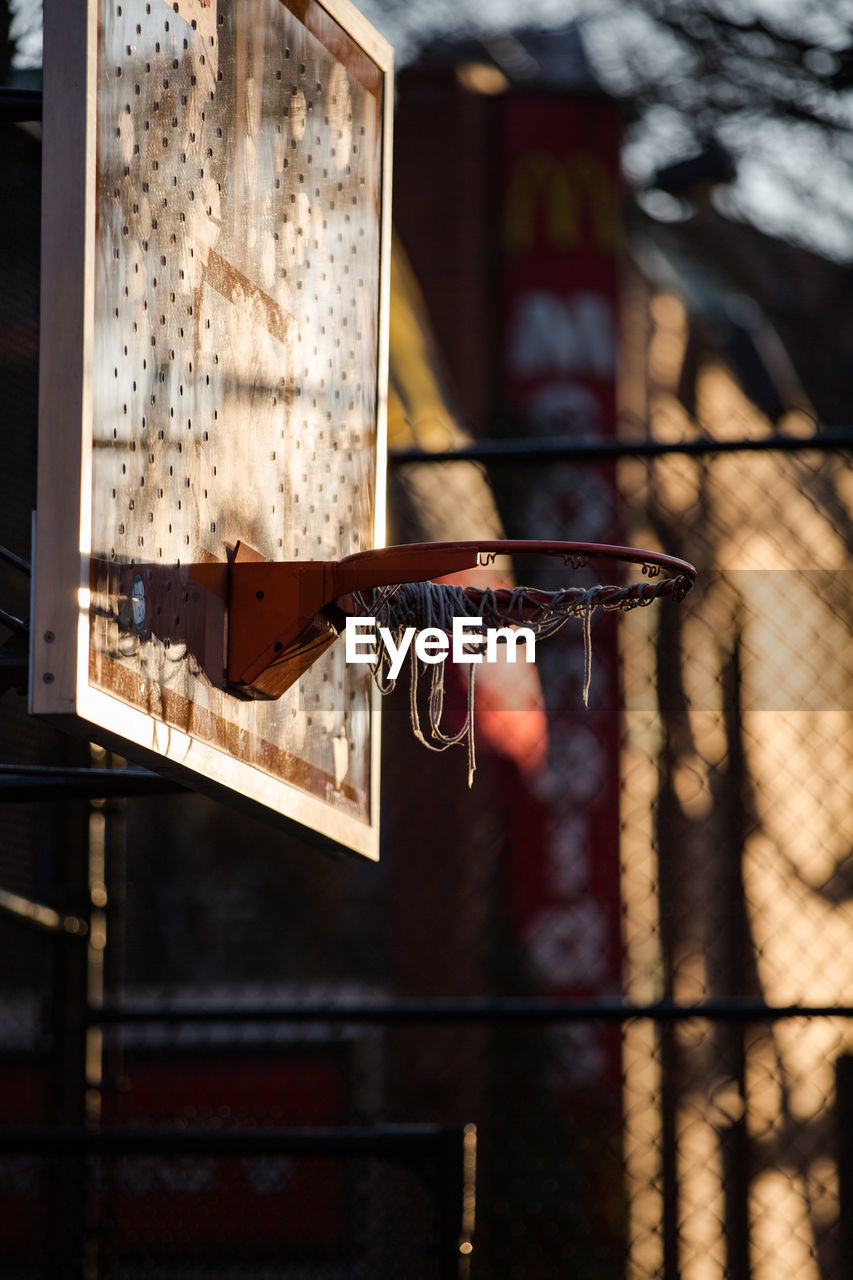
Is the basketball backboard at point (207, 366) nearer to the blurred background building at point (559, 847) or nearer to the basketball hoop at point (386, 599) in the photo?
the basketball hoop at point (386, 599)

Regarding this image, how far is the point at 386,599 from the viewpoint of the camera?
237 centimetres

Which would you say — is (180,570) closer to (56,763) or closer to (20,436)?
(20,436)

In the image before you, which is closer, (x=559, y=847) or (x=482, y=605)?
(x=482, y=605)

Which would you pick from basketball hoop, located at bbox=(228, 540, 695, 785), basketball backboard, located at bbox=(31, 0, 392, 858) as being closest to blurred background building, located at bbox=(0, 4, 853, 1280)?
basketball backboard, located at bbox=(31, 0, 392, 858)

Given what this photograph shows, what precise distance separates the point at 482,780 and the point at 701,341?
3186mm

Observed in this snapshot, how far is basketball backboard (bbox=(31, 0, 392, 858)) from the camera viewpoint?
183cm

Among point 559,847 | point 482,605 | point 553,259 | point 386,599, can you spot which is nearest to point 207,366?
point 386,599

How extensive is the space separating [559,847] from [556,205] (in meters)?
3.65

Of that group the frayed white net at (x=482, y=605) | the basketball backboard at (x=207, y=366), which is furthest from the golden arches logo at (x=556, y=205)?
the frayed white net at (x=482, y=605)

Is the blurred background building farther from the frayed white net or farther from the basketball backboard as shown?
the frayed white net

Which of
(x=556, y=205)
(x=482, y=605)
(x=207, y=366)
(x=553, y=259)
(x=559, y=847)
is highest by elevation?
(x=556, y=205)

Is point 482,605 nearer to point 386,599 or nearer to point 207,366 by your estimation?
point 386,599

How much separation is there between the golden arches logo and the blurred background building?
0.08ft

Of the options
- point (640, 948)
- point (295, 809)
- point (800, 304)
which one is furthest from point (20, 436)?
point (800, 304)
